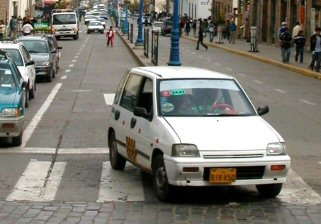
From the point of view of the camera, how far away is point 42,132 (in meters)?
16.5

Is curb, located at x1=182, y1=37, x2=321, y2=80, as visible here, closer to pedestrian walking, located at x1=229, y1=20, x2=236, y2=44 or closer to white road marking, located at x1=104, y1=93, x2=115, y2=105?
pedestrian walking, located at x1=229, y1=20, x2=236, y2=44

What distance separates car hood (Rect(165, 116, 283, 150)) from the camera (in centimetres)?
961

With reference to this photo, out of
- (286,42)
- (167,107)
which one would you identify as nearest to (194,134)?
(167,107)

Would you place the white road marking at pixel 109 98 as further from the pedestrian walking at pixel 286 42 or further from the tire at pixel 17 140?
the pedestrian walking at pixel 286 42

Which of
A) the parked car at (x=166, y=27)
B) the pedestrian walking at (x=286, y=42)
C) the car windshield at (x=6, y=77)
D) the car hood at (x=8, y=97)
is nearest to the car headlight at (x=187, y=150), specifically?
the car hood at (x=8, y=97)

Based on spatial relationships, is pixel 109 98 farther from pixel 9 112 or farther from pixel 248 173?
pixel 248 173

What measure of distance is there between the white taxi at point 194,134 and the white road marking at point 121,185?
0.29 metres

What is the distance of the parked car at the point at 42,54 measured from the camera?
94.0ft

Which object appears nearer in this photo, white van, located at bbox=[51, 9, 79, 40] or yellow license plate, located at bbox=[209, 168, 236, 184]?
yellow license plate, located at bbox=[209, 168, 236, 184]

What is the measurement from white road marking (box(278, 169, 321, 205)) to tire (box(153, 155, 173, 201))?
1.53 meters

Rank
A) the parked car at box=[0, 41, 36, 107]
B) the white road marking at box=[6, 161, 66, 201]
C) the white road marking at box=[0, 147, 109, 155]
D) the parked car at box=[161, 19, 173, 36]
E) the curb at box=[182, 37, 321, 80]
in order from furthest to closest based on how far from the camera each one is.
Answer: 1. the parked car at box=[161, 19, 173, 36]
2. the curb at box=[182, 37, 321, 80]
3. the parked car at box=[0, 41, 36, 107]
4. the white road marking at box=[0, 147, 109, 155]
5. the white road marking at box=[6, 161, 66, 201]

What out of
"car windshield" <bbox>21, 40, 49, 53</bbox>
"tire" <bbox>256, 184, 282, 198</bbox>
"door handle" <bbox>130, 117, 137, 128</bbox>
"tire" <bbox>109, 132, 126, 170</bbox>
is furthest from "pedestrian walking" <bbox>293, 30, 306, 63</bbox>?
"tire" <bbox>256, 184, 282, 198</bbox>

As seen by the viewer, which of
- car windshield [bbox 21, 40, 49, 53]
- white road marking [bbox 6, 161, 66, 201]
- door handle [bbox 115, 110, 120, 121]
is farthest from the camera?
car windshield [bbox 21, 40, 49, 53]

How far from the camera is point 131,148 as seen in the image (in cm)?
1118
